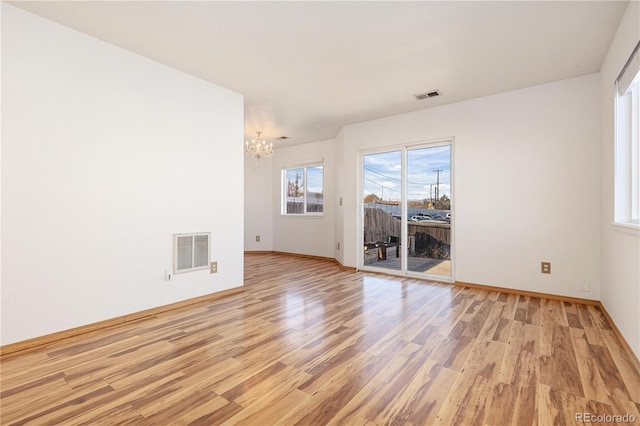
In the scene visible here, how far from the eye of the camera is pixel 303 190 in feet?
22.6

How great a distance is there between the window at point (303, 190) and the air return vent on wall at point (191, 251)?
3.47 m

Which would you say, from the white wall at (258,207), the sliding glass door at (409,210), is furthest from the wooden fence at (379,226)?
the white wall at (258,207)

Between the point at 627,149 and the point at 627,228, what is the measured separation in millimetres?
817

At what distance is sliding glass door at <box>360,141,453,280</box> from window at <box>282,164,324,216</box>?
64.5 inches

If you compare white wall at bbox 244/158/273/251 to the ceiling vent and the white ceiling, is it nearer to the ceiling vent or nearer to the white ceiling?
the white ceiling

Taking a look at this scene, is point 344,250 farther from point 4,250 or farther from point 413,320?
point 4,250

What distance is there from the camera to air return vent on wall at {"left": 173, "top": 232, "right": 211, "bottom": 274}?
3162 mm

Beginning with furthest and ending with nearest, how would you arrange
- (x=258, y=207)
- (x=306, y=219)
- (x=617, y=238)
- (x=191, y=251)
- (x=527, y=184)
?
(x=258, y=207)
(x=306, y=219)
(x=527, y=184)
(x=191, y=251)
(x=617, y=238)

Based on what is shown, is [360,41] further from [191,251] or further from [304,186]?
[304,186]

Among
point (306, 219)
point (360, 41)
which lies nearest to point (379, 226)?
point (306, 219)

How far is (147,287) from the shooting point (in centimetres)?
292

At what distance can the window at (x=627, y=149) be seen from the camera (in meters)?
2.30

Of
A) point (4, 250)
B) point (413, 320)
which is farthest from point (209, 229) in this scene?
point (413, 320)

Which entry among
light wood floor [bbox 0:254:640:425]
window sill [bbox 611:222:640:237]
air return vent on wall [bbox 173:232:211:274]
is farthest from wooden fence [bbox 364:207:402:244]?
air return vent on wall [bbox 173:232:211:274]
